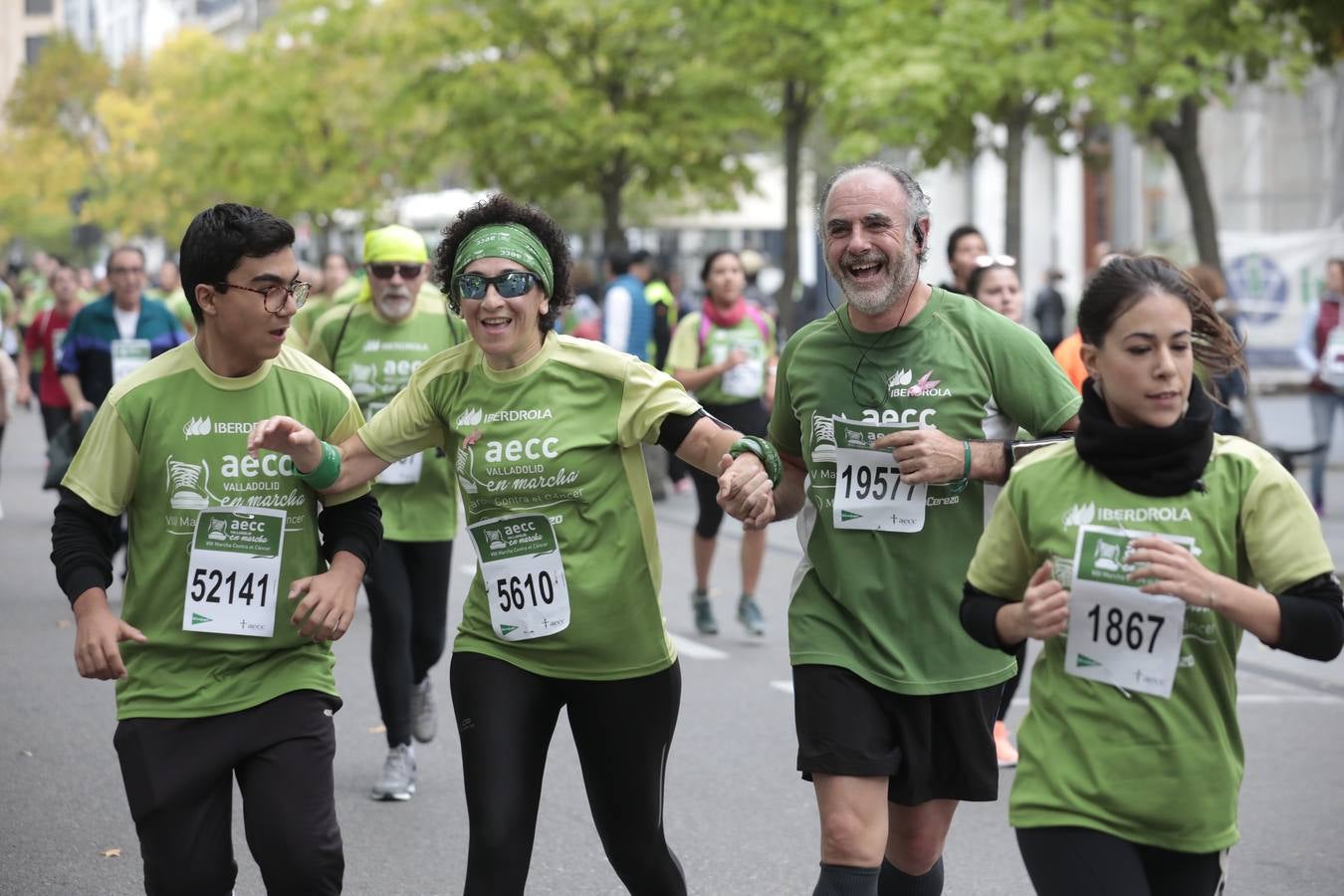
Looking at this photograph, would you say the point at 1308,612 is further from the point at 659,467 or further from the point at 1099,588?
the point at 659,467

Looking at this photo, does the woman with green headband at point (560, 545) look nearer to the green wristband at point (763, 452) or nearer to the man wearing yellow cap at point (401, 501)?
the green wristband at point (763, 452)

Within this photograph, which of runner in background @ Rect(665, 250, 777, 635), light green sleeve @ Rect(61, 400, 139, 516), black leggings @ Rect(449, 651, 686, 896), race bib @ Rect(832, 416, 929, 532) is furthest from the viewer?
runner in background @ Rect(665, 250, 777, 635)

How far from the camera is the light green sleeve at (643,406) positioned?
4520mm

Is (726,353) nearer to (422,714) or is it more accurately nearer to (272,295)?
(422,714)

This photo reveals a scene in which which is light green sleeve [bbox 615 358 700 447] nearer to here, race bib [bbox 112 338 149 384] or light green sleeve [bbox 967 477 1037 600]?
light green sleeve [bbox 967 477 1037 600]

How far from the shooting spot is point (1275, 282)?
71.5 feet

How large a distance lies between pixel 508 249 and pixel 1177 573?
6.03 ft

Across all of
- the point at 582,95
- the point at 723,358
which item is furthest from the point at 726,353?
the point at 582,95

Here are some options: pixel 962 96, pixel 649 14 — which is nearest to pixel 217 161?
pixel 649 14

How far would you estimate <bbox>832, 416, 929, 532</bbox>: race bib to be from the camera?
14.6 ft

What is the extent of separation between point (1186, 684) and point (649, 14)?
23676 millimetres

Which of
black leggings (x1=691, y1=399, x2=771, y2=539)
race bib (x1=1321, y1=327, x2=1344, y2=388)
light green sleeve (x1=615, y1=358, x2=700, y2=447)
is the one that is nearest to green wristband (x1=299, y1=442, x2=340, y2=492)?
light green sleeve (x1=615, y1=358, x2=700, y2=447)

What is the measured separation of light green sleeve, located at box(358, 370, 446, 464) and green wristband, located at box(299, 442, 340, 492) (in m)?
0.15

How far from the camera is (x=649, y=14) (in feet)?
86.4
